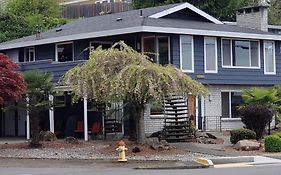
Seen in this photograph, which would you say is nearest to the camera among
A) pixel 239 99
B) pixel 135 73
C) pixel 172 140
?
pixel 135 73

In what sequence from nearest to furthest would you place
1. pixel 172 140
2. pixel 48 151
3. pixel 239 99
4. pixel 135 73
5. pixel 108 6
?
pixel 135 73 → pixel 48 151 → pixel 172 140 → pixel 239 99 → pixel 108 6

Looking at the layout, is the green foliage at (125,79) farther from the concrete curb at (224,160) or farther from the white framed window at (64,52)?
the white framed window at (64,52)

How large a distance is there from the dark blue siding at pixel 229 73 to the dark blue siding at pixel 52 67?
5.38 meters

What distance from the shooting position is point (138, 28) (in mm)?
35250

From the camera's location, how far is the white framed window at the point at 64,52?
3959 cm

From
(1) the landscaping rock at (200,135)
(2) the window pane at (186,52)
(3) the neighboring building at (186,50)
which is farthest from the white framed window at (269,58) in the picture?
(1) the landscaping rock at (200,135)

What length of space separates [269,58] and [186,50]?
630cm

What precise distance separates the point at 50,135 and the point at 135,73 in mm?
7587

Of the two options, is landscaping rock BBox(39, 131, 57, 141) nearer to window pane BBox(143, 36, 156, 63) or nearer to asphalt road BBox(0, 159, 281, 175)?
asphalt road BBox(0, 159, 281, 175)

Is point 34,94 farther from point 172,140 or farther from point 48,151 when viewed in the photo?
point 172,140

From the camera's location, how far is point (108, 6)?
70.4m

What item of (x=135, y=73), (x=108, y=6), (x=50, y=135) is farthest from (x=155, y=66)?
(x=108, y=6)

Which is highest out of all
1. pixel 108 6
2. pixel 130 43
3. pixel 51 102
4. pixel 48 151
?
pixel 108 6

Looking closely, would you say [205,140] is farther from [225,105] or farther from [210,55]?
[225,105]
